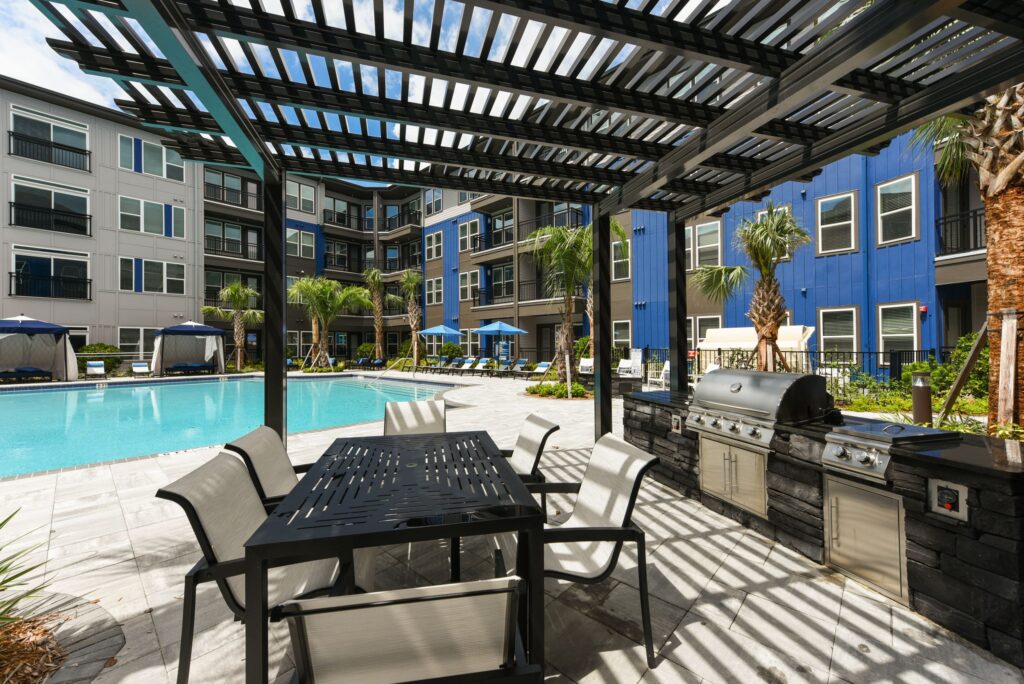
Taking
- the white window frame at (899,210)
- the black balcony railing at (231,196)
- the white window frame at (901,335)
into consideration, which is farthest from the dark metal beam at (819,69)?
the black balcony railing at (231,196)

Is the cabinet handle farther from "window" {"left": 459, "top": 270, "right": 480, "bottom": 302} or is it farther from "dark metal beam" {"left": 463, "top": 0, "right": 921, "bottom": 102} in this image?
"window" {"left": 459, "top": 270, "right": 480, "bottom": 302}

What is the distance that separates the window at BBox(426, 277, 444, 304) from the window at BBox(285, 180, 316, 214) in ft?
29.6

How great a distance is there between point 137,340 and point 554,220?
804 inches

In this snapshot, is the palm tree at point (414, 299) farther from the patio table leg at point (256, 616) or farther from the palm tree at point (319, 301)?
the patio table leg at point (256, 616)

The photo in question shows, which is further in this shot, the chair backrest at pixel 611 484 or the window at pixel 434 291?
the window at pixel 434 291

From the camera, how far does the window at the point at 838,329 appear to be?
12.7 meters

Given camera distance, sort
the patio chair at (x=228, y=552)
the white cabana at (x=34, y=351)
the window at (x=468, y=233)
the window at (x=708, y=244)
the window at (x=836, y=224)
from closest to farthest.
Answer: the patio chair at (x=228, y=552) < the window at (x=836, y=224) < the window at (x=708, y=244) < the white cabana at (x=34, y=351) < the window at (x=468, y=233)

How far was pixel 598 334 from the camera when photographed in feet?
20.3

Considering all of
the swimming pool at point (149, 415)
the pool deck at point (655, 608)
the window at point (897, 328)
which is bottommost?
the swimming pool at point (149, 415)

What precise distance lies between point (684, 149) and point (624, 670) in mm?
4123

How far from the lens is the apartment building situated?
1794 centimetres

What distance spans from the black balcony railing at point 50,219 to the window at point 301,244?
919 cm

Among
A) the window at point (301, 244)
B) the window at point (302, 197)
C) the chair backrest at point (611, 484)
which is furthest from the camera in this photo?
the window at point (302, 197)

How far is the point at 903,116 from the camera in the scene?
3268mm
